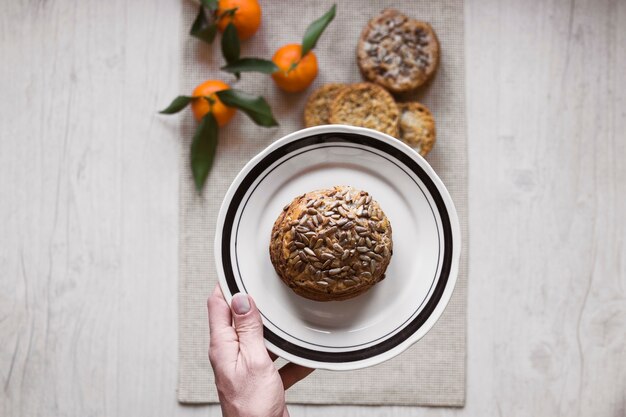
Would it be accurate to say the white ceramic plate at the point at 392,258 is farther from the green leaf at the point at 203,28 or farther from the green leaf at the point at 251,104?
the green leaf at the point at 203,28

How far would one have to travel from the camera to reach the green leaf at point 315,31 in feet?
5.17

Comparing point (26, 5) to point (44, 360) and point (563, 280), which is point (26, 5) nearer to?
point (44, 360)

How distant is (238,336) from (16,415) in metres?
0.89

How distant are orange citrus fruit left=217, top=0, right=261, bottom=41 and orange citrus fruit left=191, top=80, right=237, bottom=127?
0.53 ft

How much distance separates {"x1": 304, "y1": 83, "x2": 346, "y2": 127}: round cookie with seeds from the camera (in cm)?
162

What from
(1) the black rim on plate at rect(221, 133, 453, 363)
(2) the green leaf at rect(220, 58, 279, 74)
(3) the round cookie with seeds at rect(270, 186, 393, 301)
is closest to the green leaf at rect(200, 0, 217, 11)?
(2) the green leaf at rect(220, 58, 279, 74)

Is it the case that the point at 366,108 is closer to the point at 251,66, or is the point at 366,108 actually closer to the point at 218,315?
the point at 251,66

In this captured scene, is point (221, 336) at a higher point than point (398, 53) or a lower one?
lower

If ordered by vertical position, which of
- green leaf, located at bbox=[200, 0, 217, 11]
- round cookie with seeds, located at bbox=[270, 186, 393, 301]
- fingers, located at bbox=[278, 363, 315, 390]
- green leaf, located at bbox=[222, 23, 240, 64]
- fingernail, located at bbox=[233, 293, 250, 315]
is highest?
green leaf, located at bbox=[200, 0, 217, 11]

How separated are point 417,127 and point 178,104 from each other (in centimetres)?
65

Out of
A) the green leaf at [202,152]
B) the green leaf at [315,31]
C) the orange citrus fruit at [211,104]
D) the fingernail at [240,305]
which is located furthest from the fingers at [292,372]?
the green leaf at [315,31]

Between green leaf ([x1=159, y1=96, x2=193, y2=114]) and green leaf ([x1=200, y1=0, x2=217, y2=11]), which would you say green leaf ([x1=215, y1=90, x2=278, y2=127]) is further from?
green leaf ([x1=200, y1=0, x2=217, y2=11])

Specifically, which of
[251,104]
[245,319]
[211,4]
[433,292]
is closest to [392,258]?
[433,292]

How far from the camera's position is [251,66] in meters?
1.60
